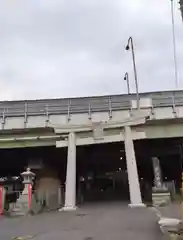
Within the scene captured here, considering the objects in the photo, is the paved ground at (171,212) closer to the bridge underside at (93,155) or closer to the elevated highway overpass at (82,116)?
the elevated highway overpass at (82,116)

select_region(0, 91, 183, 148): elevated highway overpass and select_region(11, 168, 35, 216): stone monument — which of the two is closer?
select_region(11, 168, 35, 216): stone monument

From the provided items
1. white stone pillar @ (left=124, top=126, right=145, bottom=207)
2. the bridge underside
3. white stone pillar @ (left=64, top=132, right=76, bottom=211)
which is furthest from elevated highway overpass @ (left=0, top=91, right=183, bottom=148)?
the bridge underside

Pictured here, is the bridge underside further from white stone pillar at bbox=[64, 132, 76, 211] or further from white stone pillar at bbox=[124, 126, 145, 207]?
white stone pillar at bbox=[64, 132, 76, 211]

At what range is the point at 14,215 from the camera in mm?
21547

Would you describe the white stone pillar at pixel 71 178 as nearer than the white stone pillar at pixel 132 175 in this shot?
No

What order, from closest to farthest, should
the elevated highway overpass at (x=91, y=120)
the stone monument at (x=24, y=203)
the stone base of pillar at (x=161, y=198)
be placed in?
the stone monument at (x=24, y=203), the stone base of pillar at (x=161, y=198), the elevated highway overpass at (x=91, y=120)

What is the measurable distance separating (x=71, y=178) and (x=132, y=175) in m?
4.54

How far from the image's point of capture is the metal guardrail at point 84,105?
1166 inches

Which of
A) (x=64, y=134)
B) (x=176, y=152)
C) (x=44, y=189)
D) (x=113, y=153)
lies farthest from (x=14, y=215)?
(x=176, y=152)

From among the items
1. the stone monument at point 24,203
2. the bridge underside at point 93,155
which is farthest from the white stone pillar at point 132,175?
the stone monument at point 24,203

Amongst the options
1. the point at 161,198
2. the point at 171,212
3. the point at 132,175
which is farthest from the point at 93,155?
the point at 171,212

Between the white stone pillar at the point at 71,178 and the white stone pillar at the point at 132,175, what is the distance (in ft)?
13.3

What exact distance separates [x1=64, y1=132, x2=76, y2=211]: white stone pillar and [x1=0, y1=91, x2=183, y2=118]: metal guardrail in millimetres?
3528

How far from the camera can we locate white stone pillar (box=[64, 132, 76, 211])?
80.1 ft
